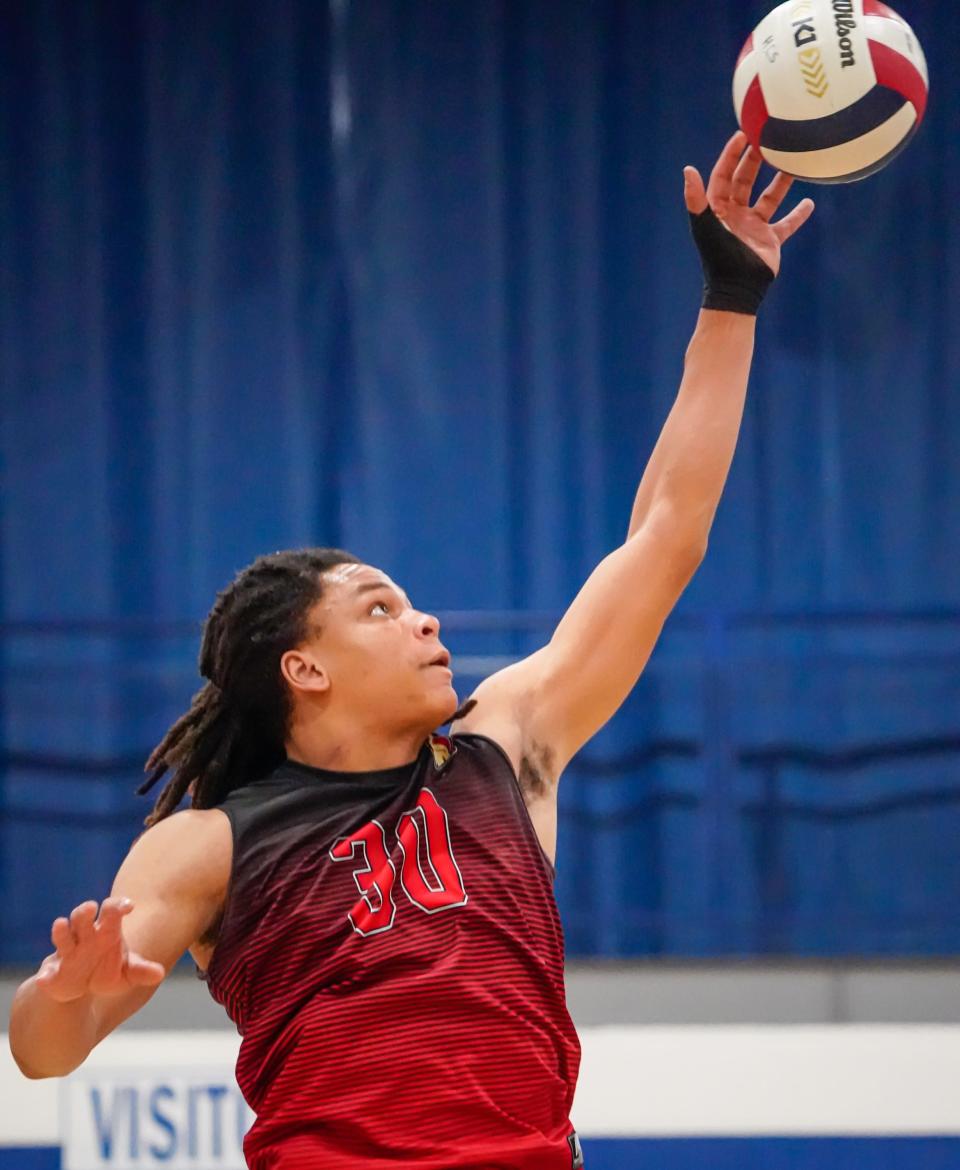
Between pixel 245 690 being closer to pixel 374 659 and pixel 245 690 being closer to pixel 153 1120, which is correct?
pixel 374 659

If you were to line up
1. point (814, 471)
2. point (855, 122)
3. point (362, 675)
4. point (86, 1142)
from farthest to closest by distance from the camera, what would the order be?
point (814, 471) < point (86, 1142) < point (855, 122) < point (362, 675)

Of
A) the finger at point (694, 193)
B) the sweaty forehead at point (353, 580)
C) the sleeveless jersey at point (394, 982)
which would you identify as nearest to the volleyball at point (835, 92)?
the finger at point (694, 193)

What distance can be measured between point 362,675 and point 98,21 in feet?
15.1

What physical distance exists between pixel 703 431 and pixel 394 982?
A: 3.21 feet

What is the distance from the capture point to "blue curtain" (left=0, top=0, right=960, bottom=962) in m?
5.98

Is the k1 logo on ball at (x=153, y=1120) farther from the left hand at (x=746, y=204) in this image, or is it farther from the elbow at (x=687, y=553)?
the left hand at (x=746, y=204)

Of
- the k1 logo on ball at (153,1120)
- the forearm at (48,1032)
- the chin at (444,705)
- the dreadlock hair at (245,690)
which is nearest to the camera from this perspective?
the forearm at (48,1032)

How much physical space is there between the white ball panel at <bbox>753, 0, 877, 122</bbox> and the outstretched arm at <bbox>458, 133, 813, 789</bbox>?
0.17 meters

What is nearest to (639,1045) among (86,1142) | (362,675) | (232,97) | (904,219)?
(86,1142)

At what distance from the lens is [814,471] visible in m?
5.97

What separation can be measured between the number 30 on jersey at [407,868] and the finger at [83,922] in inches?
15.5

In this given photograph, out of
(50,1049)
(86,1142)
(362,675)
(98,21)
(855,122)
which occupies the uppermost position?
(98,21)

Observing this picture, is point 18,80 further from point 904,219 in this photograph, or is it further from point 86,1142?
point 86,1142

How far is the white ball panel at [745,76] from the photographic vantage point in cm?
284
